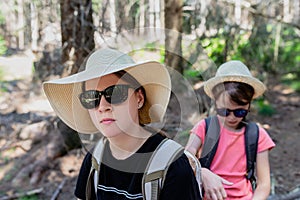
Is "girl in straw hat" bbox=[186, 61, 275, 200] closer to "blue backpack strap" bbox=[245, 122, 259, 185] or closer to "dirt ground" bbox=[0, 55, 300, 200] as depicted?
"blue backpack strap" bbox=[245, 122, 259, 185]

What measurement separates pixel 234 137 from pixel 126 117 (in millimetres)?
1226

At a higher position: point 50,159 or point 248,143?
point 248,143

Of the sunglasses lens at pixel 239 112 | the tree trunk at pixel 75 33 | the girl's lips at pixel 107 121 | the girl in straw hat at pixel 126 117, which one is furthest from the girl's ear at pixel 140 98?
the tree trunk at pixel 75 33

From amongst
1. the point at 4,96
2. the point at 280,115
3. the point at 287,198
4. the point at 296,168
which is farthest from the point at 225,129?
the point at 4,96

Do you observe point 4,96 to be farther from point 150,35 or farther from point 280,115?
point 150,35

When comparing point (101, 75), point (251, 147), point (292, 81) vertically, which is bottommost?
point (292, 81)

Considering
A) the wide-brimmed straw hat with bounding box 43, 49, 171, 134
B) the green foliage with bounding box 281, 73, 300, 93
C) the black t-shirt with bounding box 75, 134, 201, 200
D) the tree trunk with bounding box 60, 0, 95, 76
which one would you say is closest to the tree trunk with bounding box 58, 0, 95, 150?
the tree trunk with bounding box 60, 0, 95, 76

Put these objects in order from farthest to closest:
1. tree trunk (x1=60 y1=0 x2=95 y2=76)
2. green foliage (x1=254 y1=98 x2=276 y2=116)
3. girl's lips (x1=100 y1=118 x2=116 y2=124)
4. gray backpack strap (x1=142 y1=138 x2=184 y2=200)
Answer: green foliage (x1=254 y1=98 x2=276 y2=116) → tree trunk (x1=60 y1=0 x2=95 y2=76) → girl's lips (x1=100 y1=118 x2=116 y2=124) → gray backpack strap (x1=142 y1=138 x2=184 y2=200)

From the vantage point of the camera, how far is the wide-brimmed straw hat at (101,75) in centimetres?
139

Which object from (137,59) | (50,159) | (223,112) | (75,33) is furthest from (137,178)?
(50,159)

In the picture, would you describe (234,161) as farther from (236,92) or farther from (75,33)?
(75,33)

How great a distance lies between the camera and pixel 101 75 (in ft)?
4.43

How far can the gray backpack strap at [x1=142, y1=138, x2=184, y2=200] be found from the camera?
128cm

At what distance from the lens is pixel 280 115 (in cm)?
809
